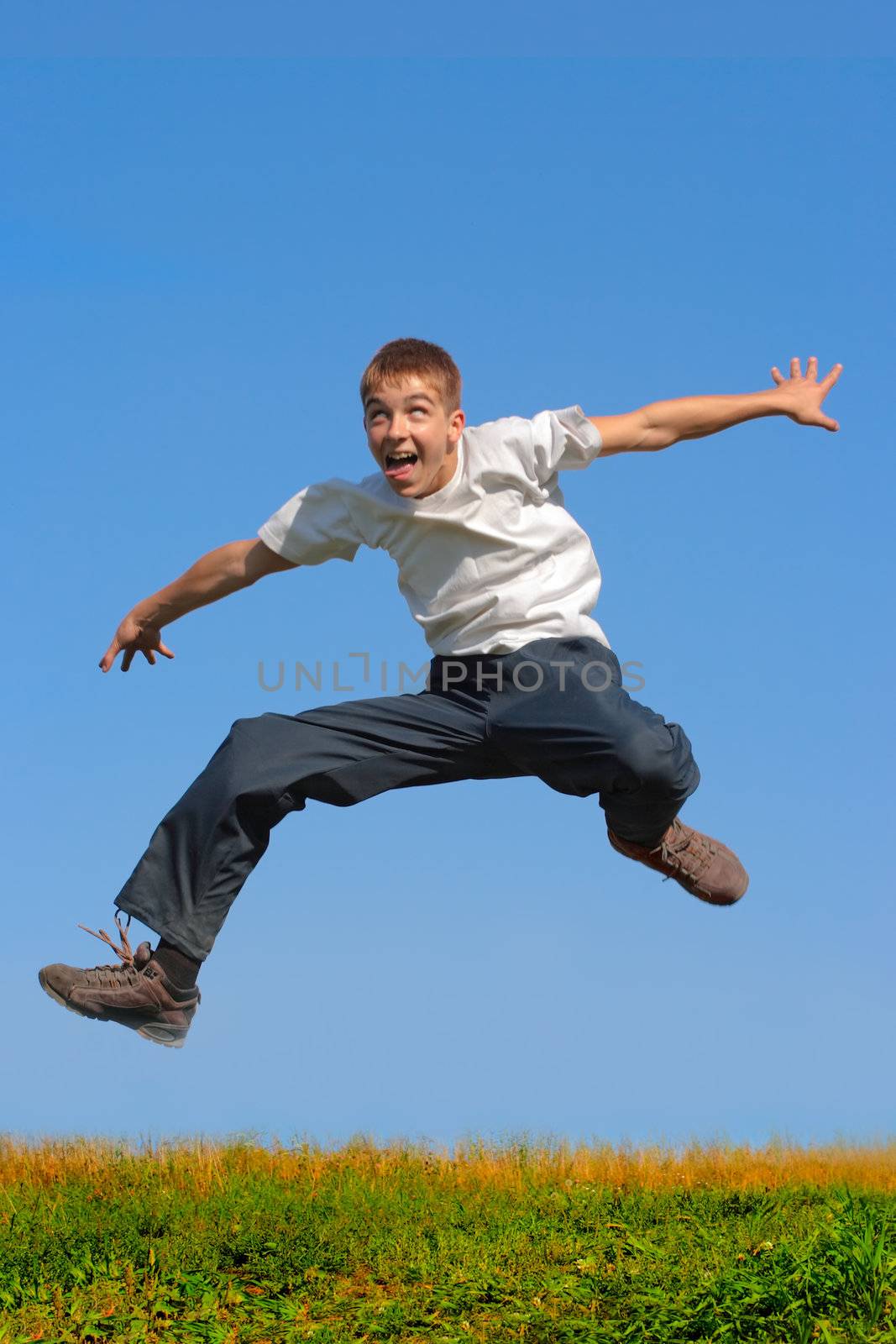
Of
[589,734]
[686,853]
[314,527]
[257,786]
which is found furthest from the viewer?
[686,853]

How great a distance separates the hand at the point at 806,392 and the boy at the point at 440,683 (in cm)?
35

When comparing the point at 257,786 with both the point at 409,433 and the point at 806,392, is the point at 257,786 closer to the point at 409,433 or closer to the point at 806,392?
the point at 409,433

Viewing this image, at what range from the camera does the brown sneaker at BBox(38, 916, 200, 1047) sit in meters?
5.43

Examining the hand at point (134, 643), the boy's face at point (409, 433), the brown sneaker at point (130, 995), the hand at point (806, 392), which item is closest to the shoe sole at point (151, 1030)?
the brown sneaker at point (130, 995)

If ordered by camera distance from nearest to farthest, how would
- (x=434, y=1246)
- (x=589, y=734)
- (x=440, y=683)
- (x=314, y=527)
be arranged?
(x=589, y=734)
(x=440, y=683)
(x=314, y=527)
(x=434, y=1246)

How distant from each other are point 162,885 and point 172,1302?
5.70 ft

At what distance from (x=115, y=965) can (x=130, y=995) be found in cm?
18

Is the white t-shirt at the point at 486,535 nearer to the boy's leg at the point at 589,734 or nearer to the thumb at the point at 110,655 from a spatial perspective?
the boy's leg at the point at 589,734

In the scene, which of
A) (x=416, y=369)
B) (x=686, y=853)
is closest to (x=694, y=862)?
(x=686, y=853)

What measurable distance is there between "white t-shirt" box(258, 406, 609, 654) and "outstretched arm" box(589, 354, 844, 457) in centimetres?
15

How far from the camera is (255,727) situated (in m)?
5.48

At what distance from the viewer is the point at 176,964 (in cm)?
541

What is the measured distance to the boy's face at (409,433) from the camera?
5551mm

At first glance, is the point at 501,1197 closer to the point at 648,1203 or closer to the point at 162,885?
the point at 648,1203
